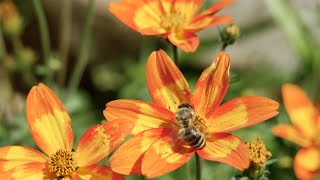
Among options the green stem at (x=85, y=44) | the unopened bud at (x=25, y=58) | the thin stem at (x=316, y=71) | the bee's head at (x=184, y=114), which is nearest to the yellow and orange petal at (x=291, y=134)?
the bee's head at (x=184, y=114)

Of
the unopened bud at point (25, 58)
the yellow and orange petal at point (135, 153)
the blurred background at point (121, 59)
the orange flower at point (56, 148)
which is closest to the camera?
the yellow and orange petal at point (135, 153)

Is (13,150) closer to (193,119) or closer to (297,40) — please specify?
(193,119)

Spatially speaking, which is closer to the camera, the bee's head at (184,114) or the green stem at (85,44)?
the bee's head at (184,114)

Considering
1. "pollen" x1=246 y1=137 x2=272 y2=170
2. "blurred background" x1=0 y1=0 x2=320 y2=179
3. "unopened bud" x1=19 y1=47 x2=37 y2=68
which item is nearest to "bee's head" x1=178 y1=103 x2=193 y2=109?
"pollen" x1=246 y1=137 x2=272 y2=170

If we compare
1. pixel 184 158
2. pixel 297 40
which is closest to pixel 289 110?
pixel 184 158

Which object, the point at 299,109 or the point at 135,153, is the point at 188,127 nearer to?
the point at 135,153

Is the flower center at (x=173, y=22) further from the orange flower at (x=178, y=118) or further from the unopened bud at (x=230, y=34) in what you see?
the orange flower at (x=178, y=118)

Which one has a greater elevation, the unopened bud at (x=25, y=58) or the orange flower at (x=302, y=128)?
the unopened bud at (x=25, y=58)
